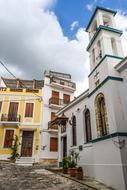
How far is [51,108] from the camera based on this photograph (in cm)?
1977

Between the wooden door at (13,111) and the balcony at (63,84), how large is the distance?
17.4 feet

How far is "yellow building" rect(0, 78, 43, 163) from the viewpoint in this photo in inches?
691

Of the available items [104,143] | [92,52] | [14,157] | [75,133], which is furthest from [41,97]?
[104,143]

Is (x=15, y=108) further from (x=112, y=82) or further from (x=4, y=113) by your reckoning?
(x=112, y=82)

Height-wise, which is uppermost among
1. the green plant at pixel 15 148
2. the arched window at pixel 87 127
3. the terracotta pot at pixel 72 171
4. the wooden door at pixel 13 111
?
the wooden door at pixel 13 111

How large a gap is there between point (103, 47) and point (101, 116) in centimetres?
380

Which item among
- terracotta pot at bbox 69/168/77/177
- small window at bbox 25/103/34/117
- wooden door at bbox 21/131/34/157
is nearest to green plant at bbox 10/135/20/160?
wooden door at bbox 21/131/34/157

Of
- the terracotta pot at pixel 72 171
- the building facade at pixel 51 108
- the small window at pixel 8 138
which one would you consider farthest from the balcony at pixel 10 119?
the terracotta pot at pixel 72 171

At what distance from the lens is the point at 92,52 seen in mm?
10867

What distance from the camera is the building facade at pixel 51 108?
57.2ft

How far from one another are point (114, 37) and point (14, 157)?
14280 millimetres

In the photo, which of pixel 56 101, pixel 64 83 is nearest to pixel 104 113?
pixel 56 101

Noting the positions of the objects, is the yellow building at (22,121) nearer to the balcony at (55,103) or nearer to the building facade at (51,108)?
the building facade at (51,108)

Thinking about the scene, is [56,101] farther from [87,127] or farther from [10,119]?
[87,127]
